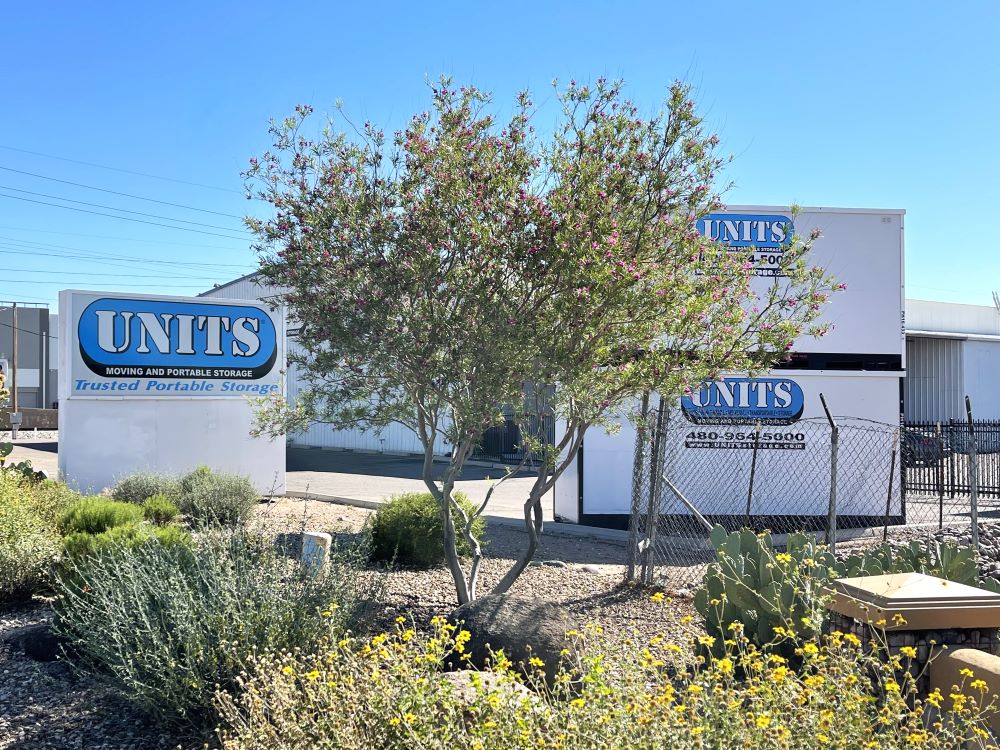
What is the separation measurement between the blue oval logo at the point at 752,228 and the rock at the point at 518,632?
8078mm

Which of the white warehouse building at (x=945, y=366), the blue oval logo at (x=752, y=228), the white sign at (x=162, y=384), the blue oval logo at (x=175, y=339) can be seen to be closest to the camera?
the blue oval logo at (x=752, y=228)

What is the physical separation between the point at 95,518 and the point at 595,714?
649 cm

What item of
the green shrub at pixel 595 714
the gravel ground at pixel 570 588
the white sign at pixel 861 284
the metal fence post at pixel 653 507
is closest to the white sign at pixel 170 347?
the gravel ground at pixel 570 588

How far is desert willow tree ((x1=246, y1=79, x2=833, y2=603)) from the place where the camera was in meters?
5.83

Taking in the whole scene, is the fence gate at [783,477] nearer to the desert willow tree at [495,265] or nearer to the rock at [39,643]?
the desert willow tree at [495,265]

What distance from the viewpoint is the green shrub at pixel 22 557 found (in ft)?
24.3

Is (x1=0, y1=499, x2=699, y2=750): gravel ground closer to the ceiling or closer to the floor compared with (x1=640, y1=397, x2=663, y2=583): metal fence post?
closer to the floor

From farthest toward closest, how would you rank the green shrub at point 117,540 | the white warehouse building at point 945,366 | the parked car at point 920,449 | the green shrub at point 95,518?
the white warehouse building at point 945,366, the parked car at point 920,449, the green shrub at point 95,518, the green shrub at point 117,540

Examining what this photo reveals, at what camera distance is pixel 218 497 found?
12258 millimetres

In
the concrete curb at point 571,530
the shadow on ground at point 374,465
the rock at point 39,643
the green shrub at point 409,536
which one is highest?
the green shrub at point 409,536

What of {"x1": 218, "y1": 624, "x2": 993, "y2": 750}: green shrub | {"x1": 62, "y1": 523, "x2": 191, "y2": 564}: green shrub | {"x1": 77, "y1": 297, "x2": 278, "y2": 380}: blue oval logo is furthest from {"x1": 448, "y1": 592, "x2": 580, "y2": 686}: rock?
{"x1": 77, "y1": 297, "x2": 278, "y2": 380}: blue oval logo

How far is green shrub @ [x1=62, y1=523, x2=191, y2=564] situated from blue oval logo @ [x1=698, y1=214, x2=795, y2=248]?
8.33m

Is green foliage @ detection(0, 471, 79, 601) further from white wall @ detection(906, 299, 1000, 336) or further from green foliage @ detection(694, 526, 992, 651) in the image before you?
white wall @ detection(906, 299, 1000, 336)

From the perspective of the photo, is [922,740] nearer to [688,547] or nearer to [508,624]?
[508,624]
